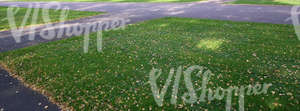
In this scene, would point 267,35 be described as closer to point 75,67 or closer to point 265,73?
point 265,73

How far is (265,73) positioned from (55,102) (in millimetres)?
5809

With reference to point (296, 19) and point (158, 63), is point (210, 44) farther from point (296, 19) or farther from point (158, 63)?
point (296, 19)

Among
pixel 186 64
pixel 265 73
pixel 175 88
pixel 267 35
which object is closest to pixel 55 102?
pixel 175 88

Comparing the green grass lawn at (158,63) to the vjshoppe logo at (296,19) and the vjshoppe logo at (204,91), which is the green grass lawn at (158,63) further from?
the vjshoppe logo at (296,19)

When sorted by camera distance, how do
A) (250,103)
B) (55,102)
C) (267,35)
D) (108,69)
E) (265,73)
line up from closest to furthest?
(250,103) → (55,102) → (265,73) → (108,69) → (267,35)

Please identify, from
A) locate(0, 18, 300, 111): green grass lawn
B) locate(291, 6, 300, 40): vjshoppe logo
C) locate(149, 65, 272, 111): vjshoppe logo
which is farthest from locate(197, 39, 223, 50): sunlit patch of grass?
locate(291, 6, 300, 40): vjshoppe logo

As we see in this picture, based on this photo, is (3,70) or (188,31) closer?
(3,70)

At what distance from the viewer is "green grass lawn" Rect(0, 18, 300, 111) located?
4938 millimetres

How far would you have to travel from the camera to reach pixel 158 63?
6934mm

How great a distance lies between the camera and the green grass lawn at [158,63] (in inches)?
194

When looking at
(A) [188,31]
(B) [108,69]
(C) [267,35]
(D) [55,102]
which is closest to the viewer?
(D) [55,102]

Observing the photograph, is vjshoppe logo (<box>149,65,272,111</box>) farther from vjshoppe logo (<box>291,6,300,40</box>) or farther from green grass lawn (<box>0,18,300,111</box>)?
vjshoppe logo (<box>291,6,300,40</box>)

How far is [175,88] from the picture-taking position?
5.39 meters

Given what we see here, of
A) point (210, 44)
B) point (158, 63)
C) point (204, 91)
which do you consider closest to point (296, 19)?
point (210, 44)
